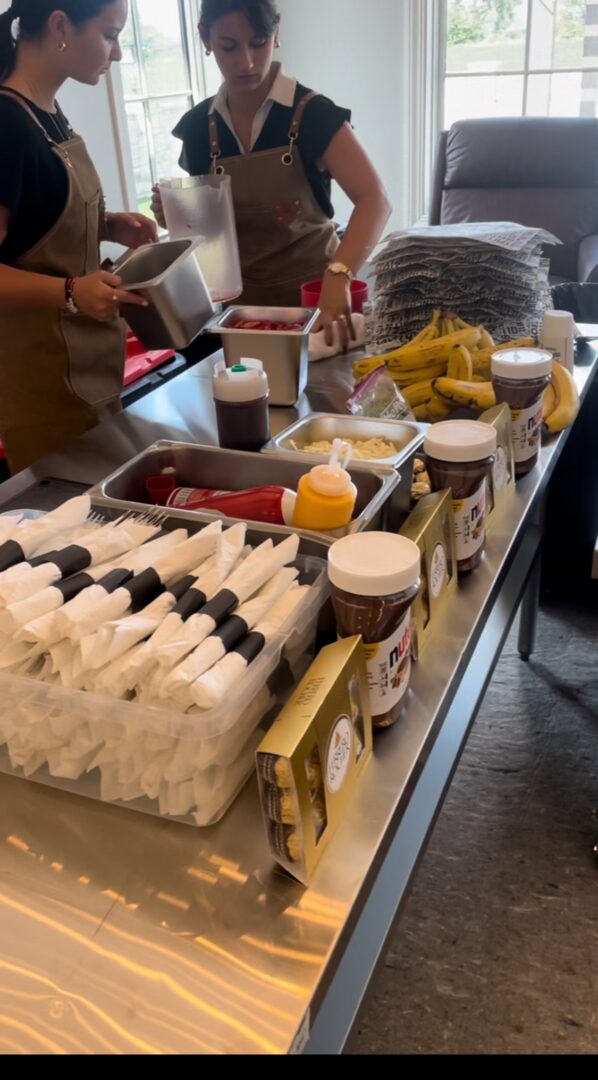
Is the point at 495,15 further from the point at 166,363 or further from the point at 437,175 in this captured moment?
the point at 166,363

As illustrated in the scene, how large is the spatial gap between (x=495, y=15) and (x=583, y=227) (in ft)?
3.98

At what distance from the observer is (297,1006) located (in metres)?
0.58

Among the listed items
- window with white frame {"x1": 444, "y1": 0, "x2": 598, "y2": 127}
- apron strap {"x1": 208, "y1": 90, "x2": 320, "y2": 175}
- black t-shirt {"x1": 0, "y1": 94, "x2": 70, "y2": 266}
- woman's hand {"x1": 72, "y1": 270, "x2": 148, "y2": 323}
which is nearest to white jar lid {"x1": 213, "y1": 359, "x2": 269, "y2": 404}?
woman's hand {"x1": 72, "y1": 270, "x2": 148, "y2": 323}

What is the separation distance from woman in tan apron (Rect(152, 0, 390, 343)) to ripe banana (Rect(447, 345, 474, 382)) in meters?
0.35

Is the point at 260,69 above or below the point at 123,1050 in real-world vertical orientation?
above

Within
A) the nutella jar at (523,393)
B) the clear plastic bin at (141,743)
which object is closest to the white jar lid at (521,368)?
the nutella jar at (523,393)

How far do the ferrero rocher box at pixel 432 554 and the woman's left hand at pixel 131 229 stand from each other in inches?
50.5

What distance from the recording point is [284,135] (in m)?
2.02

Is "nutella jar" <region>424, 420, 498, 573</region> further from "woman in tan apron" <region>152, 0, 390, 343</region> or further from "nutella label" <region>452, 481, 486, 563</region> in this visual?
"woman in tan apron" <region>152, 0, 390, 343</region>

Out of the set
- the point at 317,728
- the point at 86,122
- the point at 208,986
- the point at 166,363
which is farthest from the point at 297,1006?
the point at 86,122

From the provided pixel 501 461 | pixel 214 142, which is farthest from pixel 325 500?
pixel 214 142

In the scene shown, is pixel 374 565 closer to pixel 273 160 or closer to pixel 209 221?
pixel 209 221

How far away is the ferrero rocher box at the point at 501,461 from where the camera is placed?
Answer: 116cm

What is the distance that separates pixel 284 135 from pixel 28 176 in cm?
66
